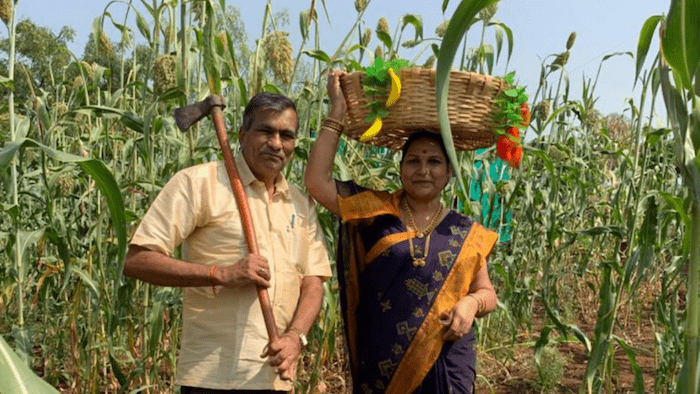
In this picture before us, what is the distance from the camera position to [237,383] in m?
1.97

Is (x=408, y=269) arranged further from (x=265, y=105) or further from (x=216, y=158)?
(x=216, y=158)

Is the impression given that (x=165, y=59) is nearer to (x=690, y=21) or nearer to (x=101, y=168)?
(x=101, y=168)

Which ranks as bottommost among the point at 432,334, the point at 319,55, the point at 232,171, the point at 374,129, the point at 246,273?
the point at 432,334

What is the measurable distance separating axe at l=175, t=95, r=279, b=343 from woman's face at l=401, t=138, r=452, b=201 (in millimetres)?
507

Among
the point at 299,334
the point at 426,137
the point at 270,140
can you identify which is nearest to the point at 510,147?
the point at 426,137

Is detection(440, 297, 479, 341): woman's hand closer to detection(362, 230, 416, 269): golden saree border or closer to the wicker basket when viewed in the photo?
detection(362, 230, 416, 269): golden saree border

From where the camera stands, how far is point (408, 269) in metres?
2.25

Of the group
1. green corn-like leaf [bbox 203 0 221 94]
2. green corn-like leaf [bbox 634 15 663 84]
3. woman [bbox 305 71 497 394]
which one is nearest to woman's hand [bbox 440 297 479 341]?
woman [bbox 305 71 497 394]

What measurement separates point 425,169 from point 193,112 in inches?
26.8

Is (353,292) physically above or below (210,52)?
below

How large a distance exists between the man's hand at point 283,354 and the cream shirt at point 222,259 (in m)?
0.06

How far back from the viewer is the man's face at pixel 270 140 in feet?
6.72

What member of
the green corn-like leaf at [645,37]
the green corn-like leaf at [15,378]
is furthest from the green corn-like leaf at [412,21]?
the green corn-like leaf at [15,378]

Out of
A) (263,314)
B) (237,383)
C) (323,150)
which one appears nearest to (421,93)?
(323,150)
